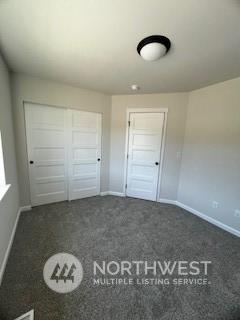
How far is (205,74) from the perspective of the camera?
2.13m

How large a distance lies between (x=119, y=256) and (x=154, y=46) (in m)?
2.34

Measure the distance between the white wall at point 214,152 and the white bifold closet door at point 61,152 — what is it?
1985 mm

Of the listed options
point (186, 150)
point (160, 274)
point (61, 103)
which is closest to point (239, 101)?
point (186, 150)

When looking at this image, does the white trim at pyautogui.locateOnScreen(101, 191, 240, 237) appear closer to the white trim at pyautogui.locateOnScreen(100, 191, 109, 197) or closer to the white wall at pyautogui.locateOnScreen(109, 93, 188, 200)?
the white trim at pyautogui.locateOnScreen(100, 191, 109, 197)

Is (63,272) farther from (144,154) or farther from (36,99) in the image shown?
(36,99)

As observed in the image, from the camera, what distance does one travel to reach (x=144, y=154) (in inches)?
130

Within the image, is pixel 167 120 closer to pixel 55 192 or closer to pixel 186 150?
pixel 186 150

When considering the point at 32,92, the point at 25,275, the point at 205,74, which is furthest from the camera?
the point at 32,92

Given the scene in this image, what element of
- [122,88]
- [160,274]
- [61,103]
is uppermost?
[122,88]

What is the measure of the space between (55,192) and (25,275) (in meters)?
1.69

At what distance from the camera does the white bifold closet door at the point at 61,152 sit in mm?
2676

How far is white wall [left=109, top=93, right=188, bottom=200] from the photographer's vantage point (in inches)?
119

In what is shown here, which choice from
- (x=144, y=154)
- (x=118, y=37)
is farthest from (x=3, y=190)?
(x=144, y=154)

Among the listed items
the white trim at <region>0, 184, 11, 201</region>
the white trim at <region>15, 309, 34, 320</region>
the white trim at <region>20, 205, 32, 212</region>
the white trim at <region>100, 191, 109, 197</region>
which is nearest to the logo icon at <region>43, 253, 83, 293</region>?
the white trim at <region>15, 309, 34, 320</region>
